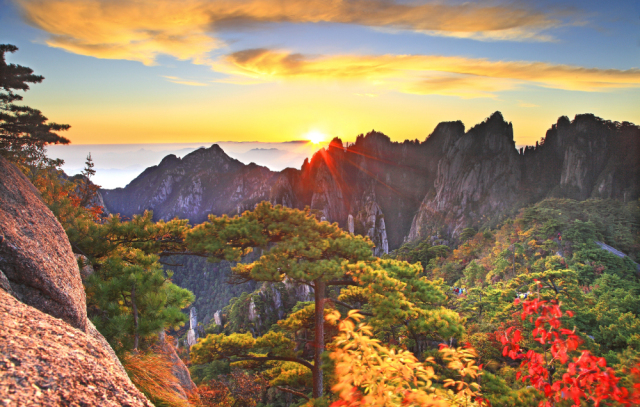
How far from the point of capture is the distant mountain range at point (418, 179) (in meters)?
80.6

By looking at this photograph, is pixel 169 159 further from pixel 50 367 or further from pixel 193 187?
pixel 50 367

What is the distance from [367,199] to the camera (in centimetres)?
12762

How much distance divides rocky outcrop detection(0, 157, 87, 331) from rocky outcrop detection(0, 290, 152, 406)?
105 centimetres

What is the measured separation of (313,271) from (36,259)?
19.5 feet

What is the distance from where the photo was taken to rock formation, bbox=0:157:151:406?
1.77 metres

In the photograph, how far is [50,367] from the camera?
6.19ft

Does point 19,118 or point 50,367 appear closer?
point 50,367

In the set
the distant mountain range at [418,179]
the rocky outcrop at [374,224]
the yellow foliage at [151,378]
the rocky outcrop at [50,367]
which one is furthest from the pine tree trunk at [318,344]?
the rocky outcrop at [374,224]

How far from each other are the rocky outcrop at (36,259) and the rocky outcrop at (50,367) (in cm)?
105

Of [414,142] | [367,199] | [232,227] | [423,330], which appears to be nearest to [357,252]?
[423,330]

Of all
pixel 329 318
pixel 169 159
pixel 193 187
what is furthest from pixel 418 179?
pixel 169 159

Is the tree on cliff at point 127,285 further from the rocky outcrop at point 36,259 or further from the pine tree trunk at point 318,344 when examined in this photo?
the pine tree trunk at point 318,344

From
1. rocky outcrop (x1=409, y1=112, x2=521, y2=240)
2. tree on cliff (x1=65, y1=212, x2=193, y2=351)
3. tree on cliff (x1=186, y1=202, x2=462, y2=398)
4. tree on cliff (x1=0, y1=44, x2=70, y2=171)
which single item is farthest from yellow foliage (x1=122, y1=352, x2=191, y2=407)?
rocky outcrop (x1=409, y1=112, x2=521, y2=240)

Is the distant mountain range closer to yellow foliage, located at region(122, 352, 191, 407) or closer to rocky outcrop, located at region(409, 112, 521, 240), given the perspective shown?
rocky outcrop, located at region(409, 112, 521, 240)
